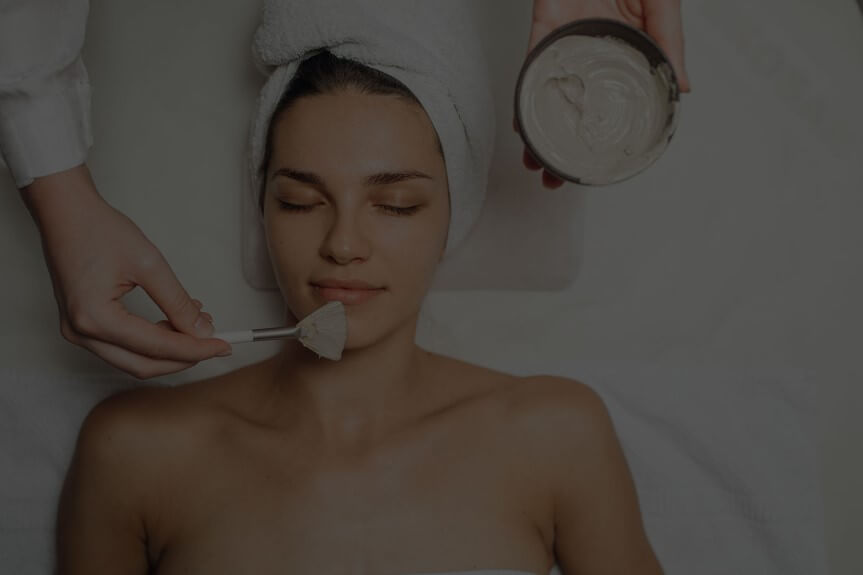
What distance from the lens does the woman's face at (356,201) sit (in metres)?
0.97

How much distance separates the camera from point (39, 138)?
3.00 feet

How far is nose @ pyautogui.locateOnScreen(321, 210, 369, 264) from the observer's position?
0.95 meters

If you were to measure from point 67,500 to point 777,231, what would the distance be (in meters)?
1.31

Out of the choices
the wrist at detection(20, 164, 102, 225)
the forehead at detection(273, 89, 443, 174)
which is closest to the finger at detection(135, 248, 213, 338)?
the wrist at detection(20, 164, 102, 225)

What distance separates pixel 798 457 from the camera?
49.8 inches

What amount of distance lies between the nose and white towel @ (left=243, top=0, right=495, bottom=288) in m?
0.19

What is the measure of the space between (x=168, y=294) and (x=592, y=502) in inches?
27.9

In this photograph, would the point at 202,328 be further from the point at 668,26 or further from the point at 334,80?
the point at 668,26

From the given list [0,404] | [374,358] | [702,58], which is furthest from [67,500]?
[702,58]

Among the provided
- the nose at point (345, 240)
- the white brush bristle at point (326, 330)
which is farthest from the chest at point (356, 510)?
the nose at point (345, 240)

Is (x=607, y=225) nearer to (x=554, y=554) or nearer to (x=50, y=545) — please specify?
(x=554, y=554)

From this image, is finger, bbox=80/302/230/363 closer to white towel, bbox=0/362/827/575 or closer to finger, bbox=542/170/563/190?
white towel, bbox=0/362/827/575

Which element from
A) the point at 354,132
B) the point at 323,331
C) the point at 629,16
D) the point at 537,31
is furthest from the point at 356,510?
the point at 629,16

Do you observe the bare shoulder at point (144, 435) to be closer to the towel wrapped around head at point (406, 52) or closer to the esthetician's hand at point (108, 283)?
the esthetician's hand at point (108, 283)
